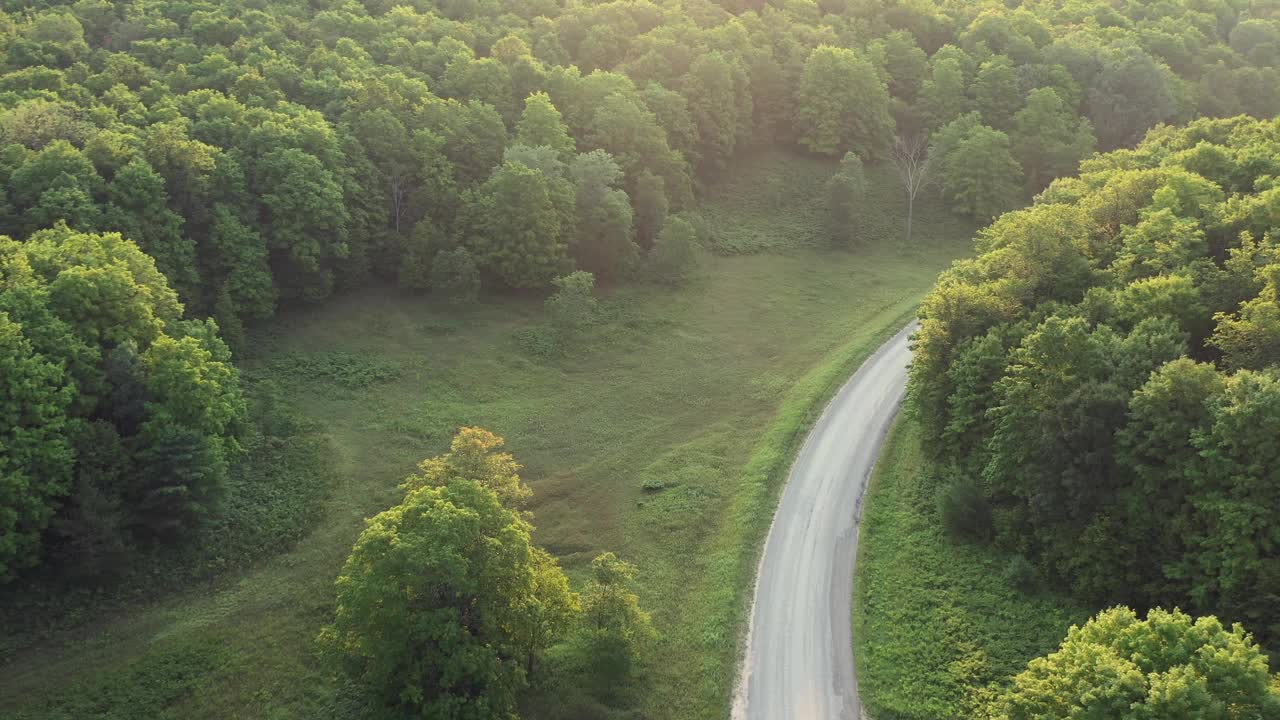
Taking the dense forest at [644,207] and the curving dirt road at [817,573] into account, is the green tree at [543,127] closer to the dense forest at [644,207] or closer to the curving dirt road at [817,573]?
the dense forest at [644,207]

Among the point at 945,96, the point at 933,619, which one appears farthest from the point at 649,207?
the point at 933,619

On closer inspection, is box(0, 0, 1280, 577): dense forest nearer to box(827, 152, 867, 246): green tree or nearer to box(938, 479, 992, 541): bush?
box(827, 152, 867, 246): green tree

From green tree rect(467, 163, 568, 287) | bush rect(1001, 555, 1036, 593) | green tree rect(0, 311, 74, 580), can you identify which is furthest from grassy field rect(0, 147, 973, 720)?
bush rect(1001, 555, 1036, 593)

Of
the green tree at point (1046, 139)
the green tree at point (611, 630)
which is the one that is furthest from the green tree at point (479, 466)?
the green tree at point (1046, 139)

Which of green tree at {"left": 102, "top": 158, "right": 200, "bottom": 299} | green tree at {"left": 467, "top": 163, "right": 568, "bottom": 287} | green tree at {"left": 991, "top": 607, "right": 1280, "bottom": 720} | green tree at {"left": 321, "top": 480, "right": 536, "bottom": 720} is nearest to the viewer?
green tree at {"left": 991, "top": 607, "right": 1280, "bottom": 720}

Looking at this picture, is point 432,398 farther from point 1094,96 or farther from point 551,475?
point 1094,96

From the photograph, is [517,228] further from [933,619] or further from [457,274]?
[933,619]
